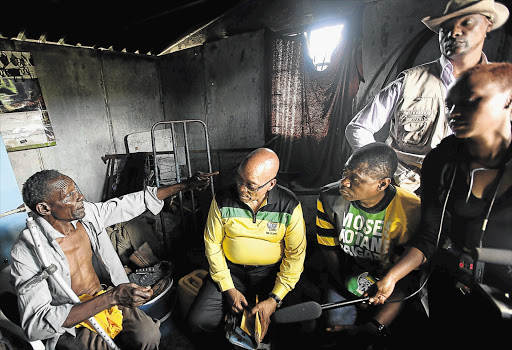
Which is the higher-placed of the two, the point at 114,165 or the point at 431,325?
the point at 114,165

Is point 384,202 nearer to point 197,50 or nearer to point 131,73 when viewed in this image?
point 197,50

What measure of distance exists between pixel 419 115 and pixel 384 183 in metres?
0.61

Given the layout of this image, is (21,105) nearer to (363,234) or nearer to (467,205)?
(363,234)

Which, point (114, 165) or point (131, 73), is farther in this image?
point (131, 73)

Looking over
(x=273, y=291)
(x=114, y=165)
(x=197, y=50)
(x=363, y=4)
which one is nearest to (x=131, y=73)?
(x=197, y=50)

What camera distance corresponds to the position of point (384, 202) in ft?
6.71

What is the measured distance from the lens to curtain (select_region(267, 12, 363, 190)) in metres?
4.18

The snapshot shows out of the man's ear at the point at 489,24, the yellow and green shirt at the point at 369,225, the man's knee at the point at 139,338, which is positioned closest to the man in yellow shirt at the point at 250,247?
the yellow and green shirt at the point at 369,225

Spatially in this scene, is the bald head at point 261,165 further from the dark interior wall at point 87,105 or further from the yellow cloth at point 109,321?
the dark interior wall at point 87,105

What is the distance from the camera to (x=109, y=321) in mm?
2080

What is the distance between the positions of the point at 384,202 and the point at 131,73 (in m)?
7.11

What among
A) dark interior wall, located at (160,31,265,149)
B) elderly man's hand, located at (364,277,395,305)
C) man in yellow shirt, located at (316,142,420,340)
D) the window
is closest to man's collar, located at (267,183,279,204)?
man in yellow shirt, located at (316,142,420,340)

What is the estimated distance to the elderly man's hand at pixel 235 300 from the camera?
227 centimetres

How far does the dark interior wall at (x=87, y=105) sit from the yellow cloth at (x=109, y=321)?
454 cm
